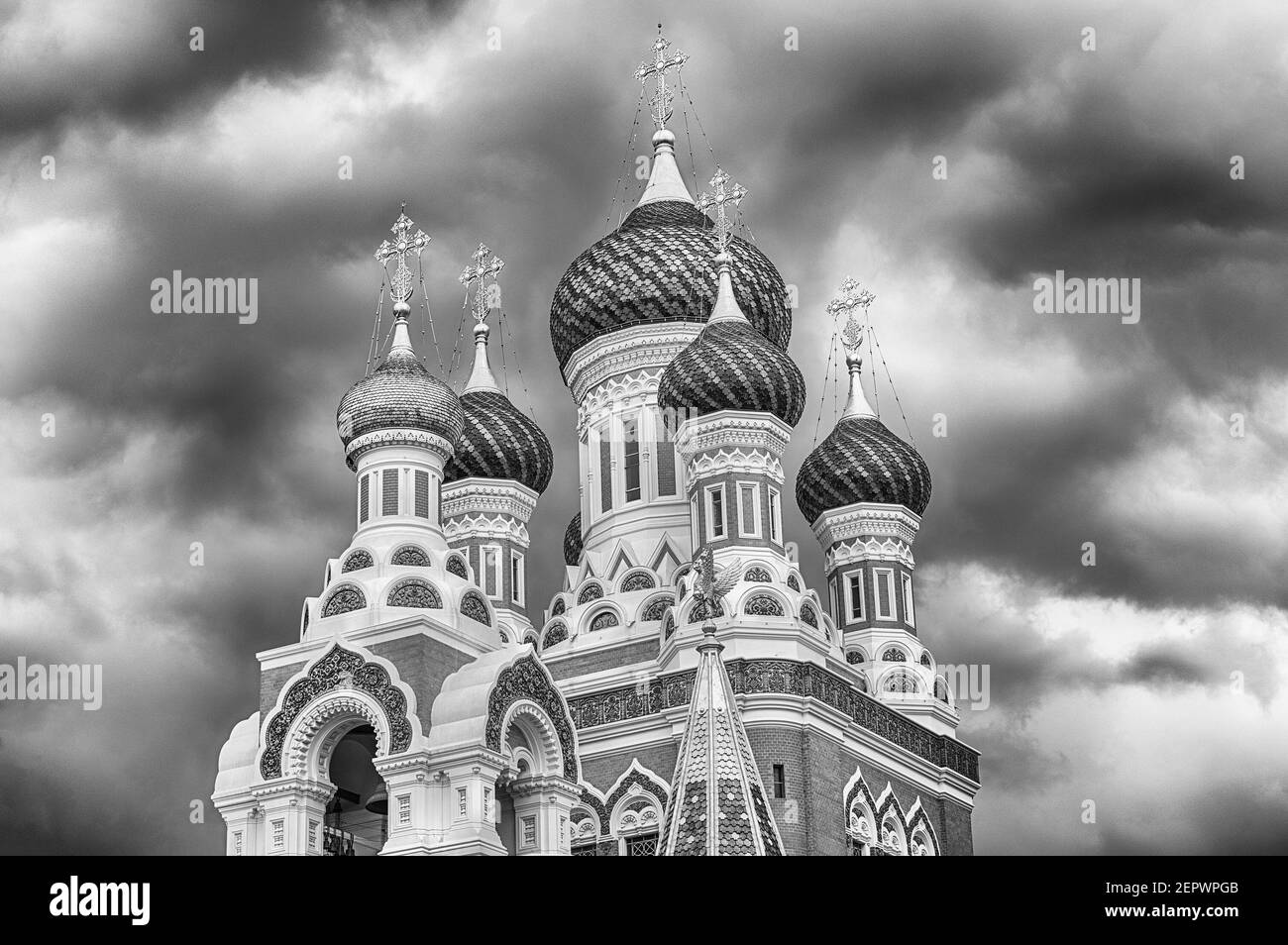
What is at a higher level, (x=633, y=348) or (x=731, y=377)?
(x=633, y=348)

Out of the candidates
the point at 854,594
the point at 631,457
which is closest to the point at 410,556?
the point at 631,457

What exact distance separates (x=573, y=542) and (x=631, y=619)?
3.73 metres

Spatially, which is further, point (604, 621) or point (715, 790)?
point (604, 621)

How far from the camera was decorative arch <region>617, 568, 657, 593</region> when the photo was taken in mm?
23938

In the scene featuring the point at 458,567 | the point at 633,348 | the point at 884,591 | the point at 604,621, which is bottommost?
the point at 604,621

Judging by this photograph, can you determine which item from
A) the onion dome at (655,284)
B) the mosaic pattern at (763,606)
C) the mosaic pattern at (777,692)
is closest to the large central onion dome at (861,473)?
the onion dome at (655,284)

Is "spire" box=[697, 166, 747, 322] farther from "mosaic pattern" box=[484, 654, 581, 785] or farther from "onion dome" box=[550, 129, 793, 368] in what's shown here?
"mosaic pattern" box=[484, 654, 581, 785]

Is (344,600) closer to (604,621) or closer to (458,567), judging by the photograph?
(458,567)

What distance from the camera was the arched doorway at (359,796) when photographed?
20719 millimetres

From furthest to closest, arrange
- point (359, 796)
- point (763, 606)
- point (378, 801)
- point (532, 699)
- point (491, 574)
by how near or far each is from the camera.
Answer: point (491, 574), point (763, 606), point (359, 796), point (378, 801), point (532, 699)

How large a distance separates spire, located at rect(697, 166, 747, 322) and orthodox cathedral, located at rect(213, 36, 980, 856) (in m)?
0.06

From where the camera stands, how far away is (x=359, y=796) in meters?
20.9

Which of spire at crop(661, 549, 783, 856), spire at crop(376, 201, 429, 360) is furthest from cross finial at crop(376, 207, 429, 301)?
spire at crop(661, 549, 783, 856)
